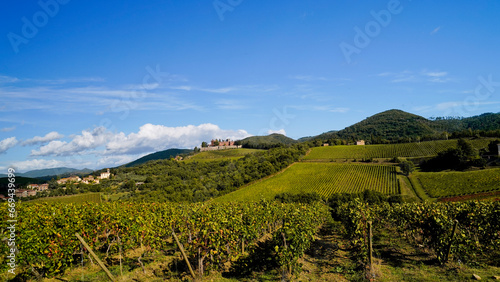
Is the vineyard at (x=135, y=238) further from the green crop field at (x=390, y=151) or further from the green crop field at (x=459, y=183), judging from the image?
the green crop field at (x=390, y=151)

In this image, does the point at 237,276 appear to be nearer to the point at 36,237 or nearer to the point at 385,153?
the point at 36,237

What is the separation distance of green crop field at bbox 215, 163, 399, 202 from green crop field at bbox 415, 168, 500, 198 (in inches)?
277

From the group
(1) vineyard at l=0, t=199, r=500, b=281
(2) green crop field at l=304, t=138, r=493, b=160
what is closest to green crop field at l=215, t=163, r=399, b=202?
(2) green crop field at l=304, t=138, r=493, b=160

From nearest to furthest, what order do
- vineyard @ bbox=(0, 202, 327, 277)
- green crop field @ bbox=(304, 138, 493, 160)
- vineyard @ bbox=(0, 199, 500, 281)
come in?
vineyard @ bbox=(0, 202, 327, 277) → vineyard @ bbox=(0, 199, 500, 281) → green crop field @ bbox=(304, 138, 493, 160)

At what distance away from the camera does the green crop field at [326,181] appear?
60.9m

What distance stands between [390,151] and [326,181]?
44.7 meters

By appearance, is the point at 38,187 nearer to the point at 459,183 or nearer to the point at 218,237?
the point at 218,237

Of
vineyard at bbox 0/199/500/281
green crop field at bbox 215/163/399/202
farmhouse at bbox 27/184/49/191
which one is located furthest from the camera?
green crop field at bbox 215/163/399/202

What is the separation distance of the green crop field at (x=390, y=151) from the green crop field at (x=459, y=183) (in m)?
29.6

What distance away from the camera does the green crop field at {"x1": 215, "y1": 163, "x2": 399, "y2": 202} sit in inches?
2398

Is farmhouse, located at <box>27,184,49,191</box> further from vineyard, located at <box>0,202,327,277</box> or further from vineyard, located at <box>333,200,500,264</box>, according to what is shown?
vineyard, located at <box>333,200,500,264</box>

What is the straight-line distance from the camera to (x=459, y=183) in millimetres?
52625

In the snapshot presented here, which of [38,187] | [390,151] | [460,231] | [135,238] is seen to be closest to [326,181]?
[390,151]

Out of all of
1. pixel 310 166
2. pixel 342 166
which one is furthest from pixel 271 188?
pixel 342 166
